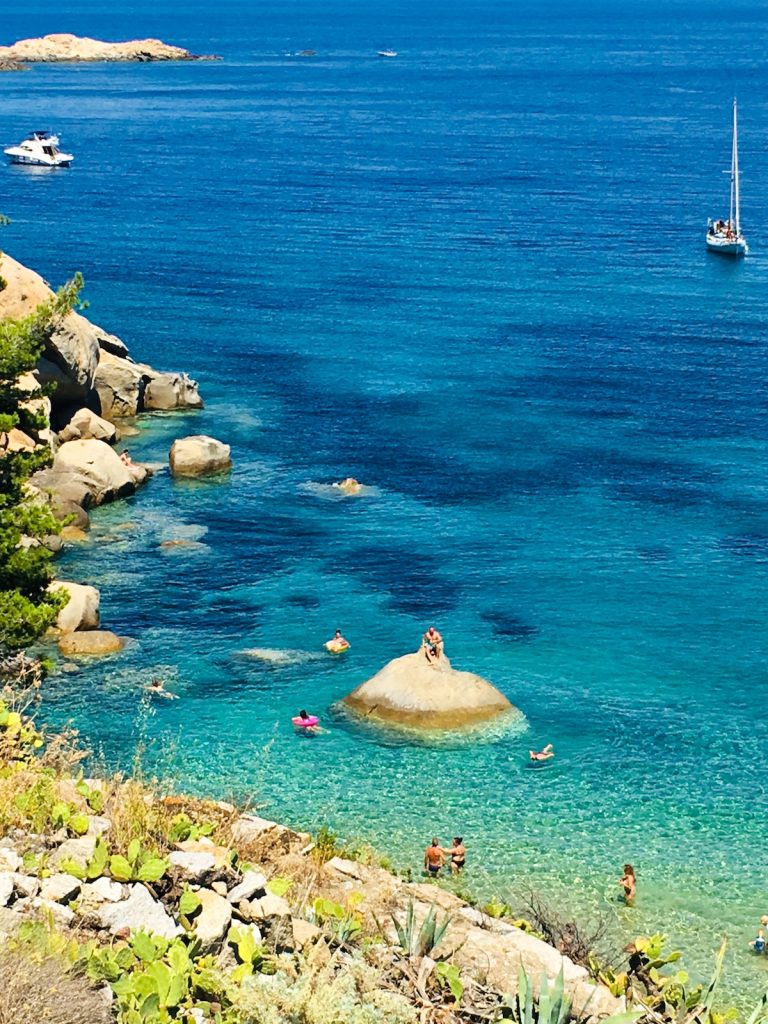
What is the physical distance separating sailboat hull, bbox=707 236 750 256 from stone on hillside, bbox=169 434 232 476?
52412 millimetres

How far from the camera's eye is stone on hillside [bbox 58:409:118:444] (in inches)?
2445

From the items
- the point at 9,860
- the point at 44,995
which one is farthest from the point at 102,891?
the point at 44,995

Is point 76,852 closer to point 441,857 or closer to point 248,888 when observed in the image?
point 248,888

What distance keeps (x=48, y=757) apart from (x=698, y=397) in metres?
53.6

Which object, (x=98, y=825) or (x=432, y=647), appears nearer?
(x=98, y=825)

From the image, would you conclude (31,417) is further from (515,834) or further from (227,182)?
(227,182)

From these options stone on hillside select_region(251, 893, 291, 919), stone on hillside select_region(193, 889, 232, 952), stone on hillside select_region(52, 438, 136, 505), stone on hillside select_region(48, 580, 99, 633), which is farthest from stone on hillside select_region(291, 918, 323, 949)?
stone on hillside select_region(52, 438, 136, 505)

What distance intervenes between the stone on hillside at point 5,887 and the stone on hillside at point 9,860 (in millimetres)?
542

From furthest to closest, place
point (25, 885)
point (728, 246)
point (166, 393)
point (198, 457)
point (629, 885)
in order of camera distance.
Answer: point (728, 246)
point (166, 393)
point (198, 457)
point (629, 885)
point (25, 885)

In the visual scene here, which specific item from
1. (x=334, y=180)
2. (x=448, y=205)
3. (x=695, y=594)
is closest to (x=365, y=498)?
(x=695, y=594)

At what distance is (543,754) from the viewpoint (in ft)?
130

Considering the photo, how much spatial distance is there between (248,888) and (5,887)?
391 cm

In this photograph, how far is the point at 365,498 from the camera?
5947cm

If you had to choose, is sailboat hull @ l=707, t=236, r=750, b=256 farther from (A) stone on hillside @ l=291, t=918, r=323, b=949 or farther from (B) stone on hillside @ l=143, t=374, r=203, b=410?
(A) stone on hillside @ l=291, t=918, r=323, b=949
